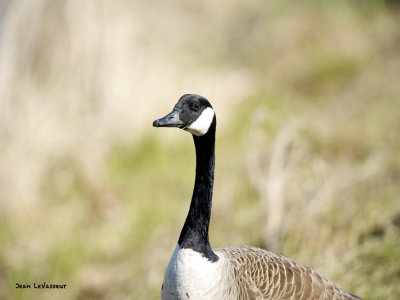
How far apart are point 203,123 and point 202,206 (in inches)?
25.6

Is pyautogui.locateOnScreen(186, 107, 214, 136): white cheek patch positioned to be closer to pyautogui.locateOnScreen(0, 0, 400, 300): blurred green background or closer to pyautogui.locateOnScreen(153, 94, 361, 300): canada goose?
pyautogui.locateOnScreen(153, 94, 361, 300): canada goose

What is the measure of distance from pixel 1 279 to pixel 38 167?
1.91m

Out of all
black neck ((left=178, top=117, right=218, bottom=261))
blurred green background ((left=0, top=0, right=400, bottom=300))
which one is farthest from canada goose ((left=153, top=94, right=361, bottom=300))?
blurred green background ((left=0, top=0, right=400, bottom=300))

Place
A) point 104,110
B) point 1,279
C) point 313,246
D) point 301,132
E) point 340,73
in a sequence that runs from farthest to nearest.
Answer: point 340,73 → point 104,110 → point 301,132 → point 1,279 → point 313,246

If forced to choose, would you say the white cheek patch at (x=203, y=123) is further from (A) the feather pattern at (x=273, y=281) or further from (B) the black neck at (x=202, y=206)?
(A) the feather pattern at (x=273, y=281)

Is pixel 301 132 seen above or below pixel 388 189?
above

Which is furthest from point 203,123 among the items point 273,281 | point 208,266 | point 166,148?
point 166,148

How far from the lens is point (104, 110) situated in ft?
29.1

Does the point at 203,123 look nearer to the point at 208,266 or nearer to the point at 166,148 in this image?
the point at 208,266

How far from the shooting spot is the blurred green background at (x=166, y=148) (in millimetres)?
5832

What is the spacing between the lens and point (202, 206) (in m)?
3.72

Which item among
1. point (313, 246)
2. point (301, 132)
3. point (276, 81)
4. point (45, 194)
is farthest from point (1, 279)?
point (276, 81)

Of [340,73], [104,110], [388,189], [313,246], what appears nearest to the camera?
[313,246]

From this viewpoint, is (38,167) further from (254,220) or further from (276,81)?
(276,81)
